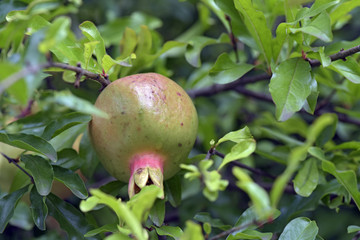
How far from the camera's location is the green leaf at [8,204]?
3.71 ft

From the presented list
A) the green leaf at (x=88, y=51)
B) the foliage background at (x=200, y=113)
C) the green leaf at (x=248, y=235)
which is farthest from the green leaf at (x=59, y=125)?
the green leaf at (x=248, y=235)

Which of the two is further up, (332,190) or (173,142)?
(173,142)

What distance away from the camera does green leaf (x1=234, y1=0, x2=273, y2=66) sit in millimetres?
1198

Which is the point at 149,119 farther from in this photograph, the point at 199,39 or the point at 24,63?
the point at 199,39

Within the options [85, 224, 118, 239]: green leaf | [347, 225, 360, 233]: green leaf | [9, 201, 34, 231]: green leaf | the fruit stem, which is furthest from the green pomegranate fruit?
[9, 201, 34, 231]: green leaf

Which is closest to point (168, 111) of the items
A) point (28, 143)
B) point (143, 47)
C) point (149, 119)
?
point (149, 119)

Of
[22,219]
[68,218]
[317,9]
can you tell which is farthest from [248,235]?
[22,219]

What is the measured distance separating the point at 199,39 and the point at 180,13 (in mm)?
886

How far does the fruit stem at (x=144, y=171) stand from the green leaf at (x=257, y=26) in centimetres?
45

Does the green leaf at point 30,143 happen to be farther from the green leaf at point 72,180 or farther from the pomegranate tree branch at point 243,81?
the pomegranate tree branch at point 243,81

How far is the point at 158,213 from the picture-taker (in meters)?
1.09

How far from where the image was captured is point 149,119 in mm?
1017

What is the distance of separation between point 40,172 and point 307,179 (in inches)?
28.1

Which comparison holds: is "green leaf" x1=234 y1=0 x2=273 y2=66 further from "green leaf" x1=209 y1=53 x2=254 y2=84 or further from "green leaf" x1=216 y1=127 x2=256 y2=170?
"green leaf" x1=216 y1=127 x2=256 y2=170
